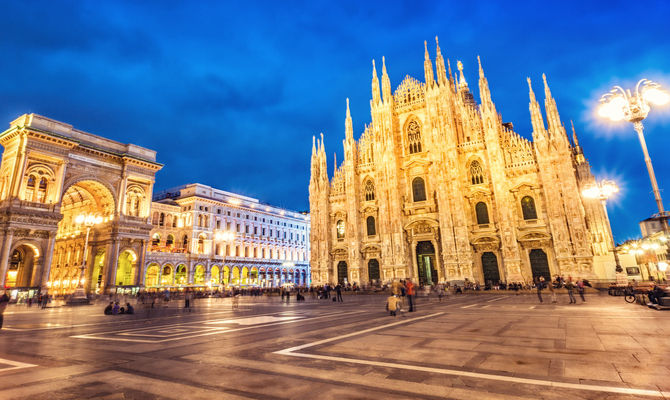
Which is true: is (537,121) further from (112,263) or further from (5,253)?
(5,253)

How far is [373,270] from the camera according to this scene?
129 feet

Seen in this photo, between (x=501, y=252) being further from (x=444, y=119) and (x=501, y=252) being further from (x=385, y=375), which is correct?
(x=385, y=375)

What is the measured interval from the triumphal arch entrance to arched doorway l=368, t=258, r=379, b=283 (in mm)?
27956

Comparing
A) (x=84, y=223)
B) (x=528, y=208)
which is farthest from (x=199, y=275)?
(x=528, y=208)

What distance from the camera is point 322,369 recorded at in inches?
180

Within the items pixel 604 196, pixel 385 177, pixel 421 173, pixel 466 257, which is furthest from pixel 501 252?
pixel 604 196

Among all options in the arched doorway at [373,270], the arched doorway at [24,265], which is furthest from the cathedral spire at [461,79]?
the arched doorway at [24,265]

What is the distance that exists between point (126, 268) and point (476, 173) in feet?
154

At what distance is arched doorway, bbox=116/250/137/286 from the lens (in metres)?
41.7

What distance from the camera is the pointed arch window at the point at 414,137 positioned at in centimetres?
4012

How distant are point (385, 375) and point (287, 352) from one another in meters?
2.20

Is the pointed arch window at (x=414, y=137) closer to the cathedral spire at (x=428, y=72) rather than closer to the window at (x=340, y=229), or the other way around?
the cathedral spire at (x=428, y=72)

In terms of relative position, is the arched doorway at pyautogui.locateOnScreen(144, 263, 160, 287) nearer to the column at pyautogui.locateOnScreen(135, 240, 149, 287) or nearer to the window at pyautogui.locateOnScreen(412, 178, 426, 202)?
the column at pyautogui.locateOnScreen(135, 240, 149, 287)

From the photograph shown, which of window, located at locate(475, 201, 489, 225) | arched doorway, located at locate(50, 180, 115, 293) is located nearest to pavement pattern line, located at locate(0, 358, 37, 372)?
window, located at locate(475, 201, 489, 225)
